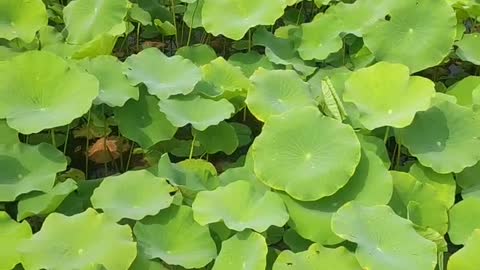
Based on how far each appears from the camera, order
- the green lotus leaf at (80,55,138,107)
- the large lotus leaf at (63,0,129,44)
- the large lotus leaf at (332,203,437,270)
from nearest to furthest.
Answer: the large lotus leaf at (332,203,437,270) < the green lotus leaf at (80,55,138,107) < the large lotus leaf at (63,0,129,44)

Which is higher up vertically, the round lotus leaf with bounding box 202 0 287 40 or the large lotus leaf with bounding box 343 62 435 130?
the large lotus leaf with bounding box 343 62 435 130

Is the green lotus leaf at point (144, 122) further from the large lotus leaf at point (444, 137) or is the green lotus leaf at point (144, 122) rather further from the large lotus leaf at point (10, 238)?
the large lotus leaf at point (444, 137)

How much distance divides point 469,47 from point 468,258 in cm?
86

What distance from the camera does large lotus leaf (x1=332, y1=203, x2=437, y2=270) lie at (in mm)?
1381

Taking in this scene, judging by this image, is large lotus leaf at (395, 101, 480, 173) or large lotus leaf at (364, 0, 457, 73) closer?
large lotus leaf at (395, 101, 480, 173)

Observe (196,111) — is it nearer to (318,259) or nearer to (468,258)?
(318,259)

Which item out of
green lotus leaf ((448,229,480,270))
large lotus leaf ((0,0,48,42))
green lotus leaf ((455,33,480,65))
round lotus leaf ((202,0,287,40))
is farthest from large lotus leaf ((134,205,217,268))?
green lotus leaf ((455,33,480,65))

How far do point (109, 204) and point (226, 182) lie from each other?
27cm

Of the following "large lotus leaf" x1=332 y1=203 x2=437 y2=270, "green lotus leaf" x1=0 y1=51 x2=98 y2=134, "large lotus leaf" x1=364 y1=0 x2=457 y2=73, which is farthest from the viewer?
"large lotus leaf" x1=364 y1=0 x2=457 y2=73

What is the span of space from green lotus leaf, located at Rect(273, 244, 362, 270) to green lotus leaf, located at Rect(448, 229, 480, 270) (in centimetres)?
18

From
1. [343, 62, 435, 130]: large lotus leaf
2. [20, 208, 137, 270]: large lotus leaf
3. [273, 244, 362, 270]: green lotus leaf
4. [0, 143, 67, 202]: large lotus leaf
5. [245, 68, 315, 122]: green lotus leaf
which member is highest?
[343, 62, 435, 130]: large lotus leaf

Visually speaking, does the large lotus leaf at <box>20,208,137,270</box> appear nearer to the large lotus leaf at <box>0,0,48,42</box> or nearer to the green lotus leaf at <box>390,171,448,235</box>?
the green lotus leaf at <box>390,171,448,235</box>

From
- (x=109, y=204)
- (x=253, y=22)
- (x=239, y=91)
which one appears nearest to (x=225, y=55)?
(x=253, y=22)

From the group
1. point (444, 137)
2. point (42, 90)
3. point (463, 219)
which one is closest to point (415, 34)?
point (444, 137)
